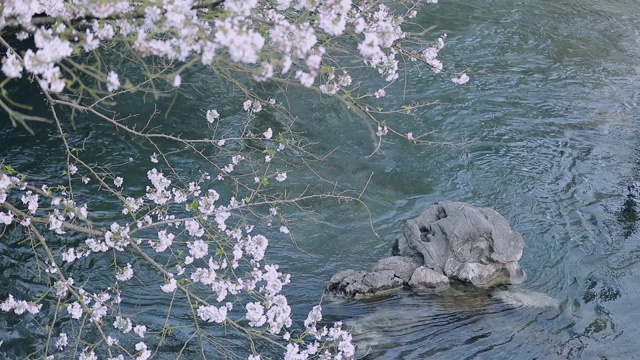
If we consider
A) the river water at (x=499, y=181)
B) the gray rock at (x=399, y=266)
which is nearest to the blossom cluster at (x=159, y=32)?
the river water at (x=499, y=181)

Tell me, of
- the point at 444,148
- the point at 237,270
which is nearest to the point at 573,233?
the point at 444,148

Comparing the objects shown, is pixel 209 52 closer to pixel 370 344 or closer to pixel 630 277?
pixel 370 344

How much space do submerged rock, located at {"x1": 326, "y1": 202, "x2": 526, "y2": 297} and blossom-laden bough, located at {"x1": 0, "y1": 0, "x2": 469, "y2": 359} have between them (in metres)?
1.10

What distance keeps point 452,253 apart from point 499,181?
2541 mm

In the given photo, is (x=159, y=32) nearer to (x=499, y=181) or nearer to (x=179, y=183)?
(x=179, y=183)

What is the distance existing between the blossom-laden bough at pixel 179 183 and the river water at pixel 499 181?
517 millimetres

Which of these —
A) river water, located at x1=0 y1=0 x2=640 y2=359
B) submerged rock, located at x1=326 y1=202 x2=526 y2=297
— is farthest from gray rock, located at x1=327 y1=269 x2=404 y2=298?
river water, located at x1=0 y1=0 x2=640 y2=359

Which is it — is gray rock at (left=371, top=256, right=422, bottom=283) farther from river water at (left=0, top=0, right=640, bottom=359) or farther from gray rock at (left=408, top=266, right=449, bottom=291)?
river water at (left=0, top=0, right=640, bottom=359)

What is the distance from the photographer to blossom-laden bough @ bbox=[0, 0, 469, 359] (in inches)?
149

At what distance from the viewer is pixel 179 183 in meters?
9.16

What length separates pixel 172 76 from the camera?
3.76m

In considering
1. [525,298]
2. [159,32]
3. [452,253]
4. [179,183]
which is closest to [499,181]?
[452,253]

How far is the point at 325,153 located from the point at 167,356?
174 inches

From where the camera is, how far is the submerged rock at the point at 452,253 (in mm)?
7609
